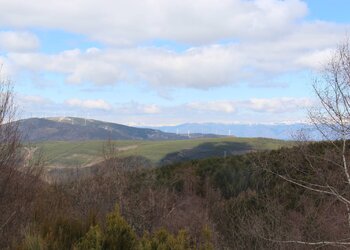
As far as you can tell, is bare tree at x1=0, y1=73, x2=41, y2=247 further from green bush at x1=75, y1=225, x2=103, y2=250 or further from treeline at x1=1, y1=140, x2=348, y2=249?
green bush at x1=75, y1=225, x2=103, y2=250

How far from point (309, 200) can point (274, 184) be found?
8488 millimetres

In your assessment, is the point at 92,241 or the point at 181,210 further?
the point at 181,210

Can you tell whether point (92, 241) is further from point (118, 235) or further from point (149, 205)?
point (149, 205)

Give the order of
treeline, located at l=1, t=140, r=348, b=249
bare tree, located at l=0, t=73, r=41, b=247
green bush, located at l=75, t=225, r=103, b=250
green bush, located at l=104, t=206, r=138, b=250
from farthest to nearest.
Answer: bare tree, located at l=0, t=73, r=41, b=247 < treeline, located at l=1, t=140, r=348, b=249 < green bush, located at l=104, t=206, r=138, b=250 < green bush, located at l=75, t=225, r=103, b=250

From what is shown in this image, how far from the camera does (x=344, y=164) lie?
1246 cm

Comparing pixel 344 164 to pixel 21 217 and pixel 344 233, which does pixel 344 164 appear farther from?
pixel 21 217

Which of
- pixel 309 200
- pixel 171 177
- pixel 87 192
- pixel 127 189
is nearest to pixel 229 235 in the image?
pixel 309 200

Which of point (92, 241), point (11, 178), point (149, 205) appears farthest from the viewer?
point (149, 205)

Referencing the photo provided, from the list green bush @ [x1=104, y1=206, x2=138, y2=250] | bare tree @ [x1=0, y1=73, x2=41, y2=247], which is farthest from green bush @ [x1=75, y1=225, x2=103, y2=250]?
bare tree @ [x1=0, y1=73, x2=41, y2=247]

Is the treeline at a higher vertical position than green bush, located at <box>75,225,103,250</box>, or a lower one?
lower

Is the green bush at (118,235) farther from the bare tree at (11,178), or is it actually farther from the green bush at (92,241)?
the bare tree at (11,178)

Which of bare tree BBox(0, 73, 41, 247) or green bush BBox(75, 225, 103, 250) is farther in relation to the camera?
bare tree BBox(0, 73, 41, 247)

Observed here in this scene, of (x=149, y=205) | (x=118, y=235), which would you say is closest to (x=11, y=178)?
(x=118, y=235)

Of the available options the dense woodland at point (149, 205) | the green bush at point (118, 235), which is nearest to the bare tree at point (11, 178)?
the dense woodland at point (149, 205)
